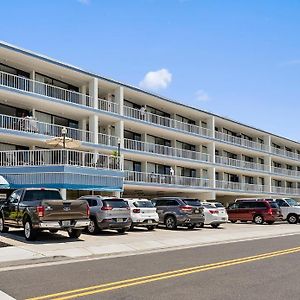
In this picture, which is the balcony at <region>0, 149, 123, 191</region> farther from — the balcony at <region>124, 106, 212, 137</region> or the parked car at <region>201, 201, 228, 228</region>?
the balcony at <region>124, 106, 212, 137</region>

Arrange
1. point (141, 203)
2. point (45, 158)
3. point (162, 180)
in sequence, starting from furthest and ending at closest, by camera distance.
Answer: point (162, 180) < point (45, 158) < point (141, 203)

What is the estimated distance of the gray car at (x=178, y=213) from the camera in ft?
82.9

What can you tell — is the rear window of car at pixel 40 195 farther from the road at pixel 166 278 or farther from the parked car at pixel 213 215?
the parked car at pixel 213 215

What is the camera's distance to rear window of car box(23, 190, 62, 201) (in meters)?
18.4

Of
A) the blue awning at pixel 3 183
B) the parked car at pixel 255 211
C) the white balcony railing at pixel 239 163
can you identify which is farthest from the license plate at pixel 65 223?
the white balcony railing at pixel 239 163

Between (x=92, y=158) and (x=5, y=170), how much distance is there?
556 centimetres

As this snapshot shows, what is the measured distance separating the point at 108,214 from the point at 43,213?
4.51 meters

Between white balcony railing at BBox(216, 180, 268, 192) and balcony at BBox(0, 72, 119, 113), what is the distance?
16955 mm

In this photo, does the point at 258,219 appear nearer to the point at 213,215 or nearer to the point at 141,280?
the point at 213,215

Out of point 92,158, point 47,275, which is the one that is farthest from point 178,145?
point 47,275

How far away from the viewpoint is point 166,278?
10.2m

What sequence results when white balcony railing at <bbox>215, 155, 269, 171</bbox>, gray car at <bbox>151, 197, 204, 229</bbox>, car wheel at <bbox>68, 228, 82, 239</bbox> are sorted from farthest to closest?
1. white balcony railing at <bbox>215, 155, 269, 171</bbox>
2. gray car at <bbox>151, 197, 204, 229</bbox>
3. car wheel at <bbox>68, 228, 82, 239</bbox>

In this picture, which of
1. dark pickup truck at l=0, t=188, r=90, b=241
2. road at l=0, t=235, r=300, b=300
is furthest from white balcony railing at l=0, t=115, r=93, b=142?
road at l=0, t=235, r=300, b=300

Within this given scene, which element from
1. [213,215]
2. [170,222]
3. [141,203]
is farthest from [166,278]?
[213,215]
